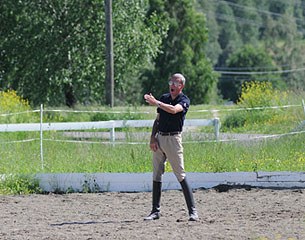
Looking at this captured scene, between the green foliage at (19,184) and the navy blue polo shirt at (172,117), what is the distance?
13.6 ft

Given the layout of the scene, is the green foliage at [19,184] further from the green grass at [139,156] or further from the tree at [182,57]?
the tree at [182,57]

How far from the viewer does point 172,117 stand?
1148 centimetres

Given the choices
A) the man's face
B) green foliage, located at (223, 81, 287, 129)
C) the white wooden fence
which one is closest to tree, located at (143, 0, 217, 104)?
green foliage, located at (223, 81, 287, 129)

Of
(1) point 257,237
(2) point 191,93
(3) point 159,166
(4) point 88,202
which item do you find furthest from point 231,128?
(2) point 191,93

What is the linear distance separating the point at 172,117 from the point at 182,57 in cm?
5400

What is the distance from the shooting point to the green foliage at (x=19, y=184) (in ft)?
48.8

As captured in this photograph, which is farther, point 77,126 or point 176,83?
point 77,126

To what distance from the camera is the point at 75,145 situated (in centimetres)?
1831

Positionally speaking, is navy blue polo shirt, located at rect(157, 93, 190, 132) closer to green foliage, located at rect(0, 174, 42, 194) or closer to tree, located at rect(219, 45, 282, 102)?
green foliage, located at rect(0, 174, 42, 194)

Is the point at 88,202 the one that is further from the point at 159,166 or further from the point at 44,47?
the point at 44,47

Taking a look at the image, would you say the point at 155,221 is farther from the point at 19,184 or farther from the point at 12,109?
the point at 12,109

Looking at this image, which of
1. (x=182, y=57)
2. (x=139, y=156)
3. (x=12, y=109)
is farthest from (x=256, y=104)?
(x=182, y=57)

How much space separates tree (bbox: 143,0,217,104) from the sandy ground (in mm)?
50603

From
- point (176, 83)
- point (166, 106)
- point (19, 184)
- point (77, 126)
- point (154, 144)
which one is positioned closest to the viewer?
point (166, 106)
